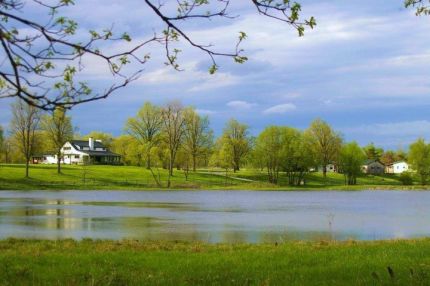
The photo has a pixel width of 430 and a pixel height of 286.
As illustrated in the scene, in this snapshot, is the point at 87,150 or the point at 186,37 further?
the point at 87,150

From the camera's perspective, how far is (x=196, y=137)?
430ft

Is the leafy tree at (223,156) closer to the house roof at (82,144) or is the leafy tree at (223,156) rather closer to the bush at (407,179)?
the house roof at (82,144)

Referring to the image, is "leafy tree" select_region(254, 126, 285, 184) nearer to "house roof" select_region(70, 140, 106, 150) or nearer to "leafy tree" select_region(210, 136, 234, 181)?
"leafy tree" select_region(210, 136, 234, 181)

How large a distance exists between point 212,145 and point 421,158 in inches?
1835

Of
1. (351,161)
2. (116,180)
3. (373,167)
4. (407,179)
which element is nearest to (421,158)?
(407,179)

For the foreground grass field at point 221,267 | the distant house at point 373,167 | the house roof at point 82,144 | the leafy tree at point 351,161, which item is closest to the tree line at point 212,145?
the leafy tree at point 351,161

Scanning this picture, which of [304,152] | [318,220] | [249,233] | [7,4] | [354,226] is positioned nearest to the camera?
[7,4]

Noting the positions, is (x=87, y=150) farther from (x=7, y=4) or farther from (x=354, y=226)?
(x=7, y=4)

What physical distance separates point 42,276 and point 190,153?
11837cm

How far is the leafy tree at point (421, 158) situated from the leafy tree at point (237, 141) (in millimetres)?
37192

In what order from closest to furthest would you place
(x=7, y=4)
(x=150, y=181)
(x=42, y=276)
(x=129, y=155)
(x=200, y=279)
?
(x=7, y=4), (x=200, y=279), (x=42, y=276), (x=150, y=181), (x=129, y=155)

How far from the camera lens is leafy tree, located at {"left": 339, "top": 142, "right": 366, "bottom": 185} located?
12681 centimetres

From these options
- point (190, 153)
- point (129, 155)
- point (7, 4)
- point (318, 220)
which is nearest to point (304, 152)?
point (190, 153)

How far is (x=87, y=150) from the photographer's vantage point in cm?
15288
